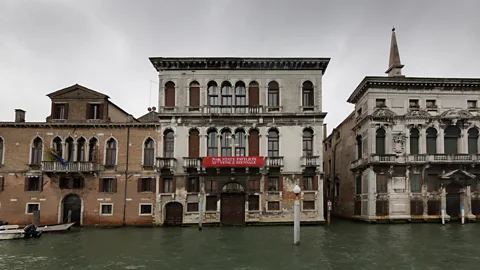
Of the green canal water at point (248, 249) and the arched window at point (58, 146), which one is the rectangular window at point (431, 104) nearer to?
the green canal water at point (248, 249)

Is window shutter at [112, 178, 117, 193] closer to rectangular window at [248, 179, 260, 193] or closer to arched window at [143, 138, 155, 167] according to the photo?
arched window at [143, 138, 155, 167]

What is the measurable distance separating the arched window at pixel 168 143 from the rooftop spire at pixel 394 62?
2387cm

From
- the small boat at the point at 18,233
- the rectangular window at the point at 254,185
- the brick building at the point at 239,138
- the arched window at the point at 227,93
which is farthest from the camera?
the arched window at the point at 227,93

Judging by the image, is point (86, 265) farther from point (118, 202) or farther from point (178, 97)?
point (178, 97)

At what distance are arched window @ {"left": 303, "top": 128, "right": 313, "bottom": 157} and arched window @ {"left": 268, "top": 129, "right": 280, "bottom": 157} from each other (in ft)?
7.39

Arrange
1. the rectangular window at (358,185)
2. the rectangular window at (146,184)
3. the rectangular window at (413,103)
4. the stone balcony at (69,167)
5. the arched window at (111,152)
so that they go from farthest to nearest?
the rectangular window at (358,185) < the rectangular window at (413,103) < the arched window at (111,152) < the rectangular window at (146,184) < the stone balcony at (69,167)

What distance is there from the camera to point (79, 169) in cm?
2958

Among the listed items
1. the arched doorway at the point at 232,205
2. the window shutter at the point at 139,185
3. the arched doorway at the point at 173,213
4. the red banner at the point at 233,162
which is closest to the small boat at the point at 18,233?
the window shutter at the point at 139,185

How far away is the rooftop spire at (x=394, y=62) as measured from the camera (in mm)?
37625

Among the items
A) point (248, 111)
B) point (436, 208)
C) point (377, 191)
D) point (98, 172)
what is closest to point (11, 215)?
point (98, 172)

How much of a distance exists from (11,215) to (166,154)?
1355 cm

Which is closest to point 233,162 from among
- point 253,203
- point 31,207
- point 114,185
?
point 253,203

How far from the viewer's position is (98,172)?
1193 inches

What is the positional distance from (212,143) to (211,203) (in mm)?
4977
